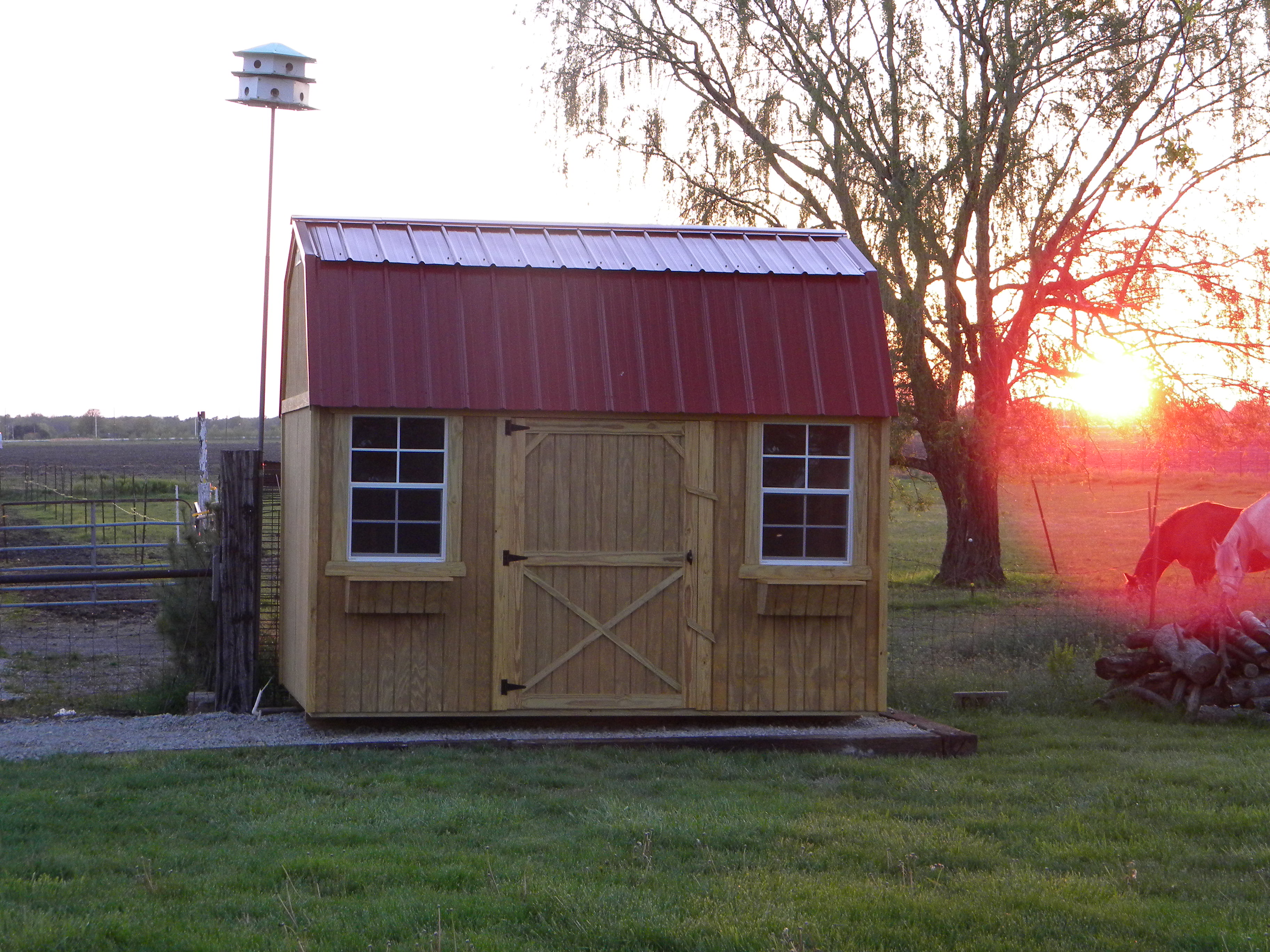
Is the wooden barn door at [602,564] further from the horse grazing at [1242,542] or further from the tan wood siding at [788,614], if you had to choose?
the horse grazing at [1242,542]

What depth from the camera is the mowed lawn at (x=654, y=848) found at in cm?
495

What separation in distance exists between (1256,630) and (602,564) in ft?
17.4

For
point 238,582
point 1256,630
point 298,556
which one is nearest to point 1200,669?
point 1256,630

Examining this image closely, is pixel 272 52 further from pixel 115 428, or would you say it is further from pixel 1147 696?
pixel 115 428

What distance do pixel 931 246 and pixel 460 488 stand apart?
1176cm

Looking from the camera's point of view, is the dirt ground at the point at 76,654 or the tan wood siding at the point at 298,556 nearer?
the tan wood siding at the point at 298,556

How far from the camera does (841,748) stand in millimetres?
8898

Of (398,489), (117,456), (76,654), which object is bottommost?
(76,654)

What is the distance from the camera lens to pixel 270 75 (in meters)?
10.4

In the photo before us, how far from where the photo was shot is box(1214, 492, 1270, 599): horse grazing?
15.8 m

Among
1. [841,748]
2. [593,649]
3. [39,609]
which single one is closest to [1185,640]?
[841,748]

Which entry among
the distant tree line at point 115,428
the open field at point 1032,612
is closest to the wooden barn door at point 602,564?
the open field at point 1032,612

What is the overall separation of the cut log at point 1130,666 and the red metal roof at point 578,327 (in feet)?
10.0

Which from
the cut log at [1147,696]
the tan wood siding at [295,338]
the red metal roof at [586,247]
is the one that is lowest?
the cut log at [1147,696]
